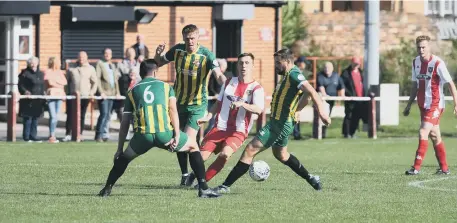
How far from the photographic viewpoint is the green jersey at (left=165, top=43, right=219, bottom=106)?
16609mm

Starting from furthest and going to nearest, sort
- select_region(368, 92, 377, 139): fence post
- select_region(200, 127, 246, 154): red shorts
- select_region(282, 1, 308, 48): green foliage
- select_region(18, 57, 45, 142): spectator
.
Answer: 1. select_region(282, 1, 308, 48): green foliage
2. select_region(368, 92, 377, 139): fence post
3. select_region(18, 57, 45, 142): spectator
4. select_region(200, 127, 246, 154): red shorts

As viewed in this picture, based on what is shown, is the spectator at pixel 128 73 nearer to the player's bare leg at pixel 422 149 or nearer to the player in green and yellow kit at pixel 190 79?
the player's bare leg at pixel 422 149

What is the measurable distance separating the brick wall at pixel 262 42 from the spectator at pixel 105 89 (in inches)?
378

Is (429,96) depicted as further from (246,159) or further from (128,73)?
(128,73)

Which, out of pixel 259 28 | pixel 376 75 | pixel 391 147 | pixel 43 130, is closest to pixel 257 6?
pixel 259 28

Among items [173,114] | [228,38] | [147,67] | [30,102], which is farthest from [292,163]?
[228,38]

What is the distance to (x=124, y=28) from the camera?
114 ft

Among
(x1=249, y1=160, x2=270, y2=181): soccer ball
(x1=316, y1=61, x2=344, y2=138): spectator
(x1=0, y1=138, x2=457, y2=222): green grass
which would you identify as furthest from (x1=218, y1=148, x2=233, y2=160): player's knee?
(x1=316, y1=61, x2=344, y2=138): spectator

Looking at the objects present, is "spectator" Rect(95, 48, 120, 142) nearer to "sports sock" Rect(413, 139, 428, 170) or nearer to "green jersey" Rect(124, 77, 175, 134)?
"sports sock" Rect(413, 139, 428, 170)

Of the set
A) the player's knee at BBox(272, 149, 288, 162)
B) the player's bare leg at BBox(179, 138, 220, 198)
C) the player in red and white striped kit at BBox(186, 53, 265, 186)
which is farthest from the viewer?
the player in red and white striped kit at BBox(186, 53, 265, 186)

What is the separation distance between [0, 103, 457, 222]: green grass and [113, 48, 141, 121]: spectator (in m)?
3.25

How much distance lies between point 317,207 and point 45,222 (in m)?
2.94

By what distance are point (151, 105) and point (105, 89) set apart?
41.1 ft

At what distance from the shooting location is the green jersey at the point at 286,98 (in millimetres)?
15523
